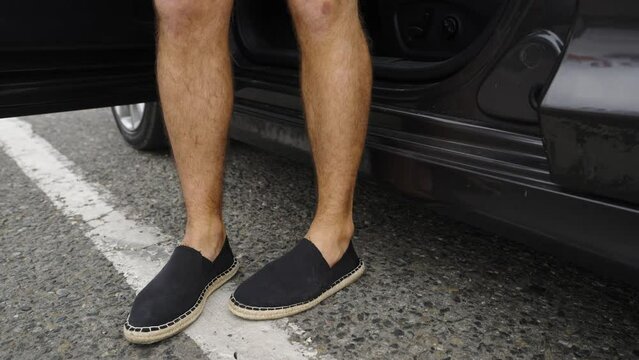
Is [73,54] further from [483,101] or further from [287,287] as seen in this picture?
[483,101]

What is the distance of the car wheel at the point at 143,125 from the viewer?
2.28 m

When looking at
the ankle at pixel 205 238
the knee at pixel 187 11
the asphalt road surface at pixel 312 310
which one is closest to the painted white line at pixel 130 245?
the asphalt road surface at pixel 312 310

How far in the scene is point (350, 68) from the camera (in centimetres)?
117

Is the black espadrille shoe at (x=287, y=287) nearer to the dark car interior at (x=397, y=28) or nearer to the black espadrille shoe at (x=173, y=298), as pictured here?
the black espadrille shoe at (x=173, y=298)

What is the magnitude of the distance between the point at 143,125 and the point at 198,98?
1.24 m

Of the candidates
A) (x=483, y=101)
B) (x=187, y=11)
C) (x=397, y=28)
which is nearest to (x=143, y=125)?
(x=397, y=28)

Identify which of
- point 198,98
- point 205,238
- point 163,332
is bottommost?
point 163,332

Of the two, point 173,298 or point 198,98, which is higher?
point 198,98

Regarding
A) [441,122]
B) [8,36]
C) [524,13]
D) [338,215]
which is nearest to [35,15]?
[8,36]

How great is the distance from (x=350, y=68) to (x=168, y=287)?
59 centimetres

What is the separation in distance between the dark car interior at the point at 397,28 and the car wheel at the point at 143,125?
57cm

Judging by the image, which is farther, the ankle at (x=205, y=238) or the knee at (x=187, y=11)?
the ankle at (x=205, y=238)

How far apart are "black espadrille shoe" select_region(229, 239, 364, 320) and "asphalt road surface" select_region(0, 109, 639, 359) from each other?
0.09ft

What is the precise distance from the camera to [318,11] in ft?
3.67
